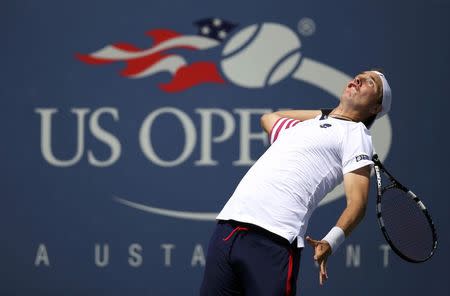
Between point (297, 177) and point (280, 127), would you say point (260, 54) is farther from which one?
point (297, 177)

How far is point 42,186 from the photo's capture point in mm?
5242

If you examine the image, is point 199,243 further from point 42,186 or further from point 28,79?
point 28,79

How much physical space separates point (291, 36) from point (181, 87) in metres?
0.68

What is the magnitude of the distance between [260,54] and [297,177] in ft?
7.71

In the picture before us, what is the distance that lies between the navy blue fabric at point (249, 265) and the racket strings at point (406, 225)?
A: 411 millimetres

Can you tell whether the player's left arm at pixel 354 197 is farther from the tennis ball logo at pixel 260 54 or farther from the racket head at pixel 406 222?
the tennis ball logo at pixel 260 54

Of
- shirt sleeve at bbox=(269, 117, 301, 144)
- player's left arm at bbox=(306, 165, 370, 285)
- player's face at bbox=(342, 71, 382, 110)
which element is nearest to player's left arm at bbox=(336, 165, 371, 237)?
player's left arm at bbox=(306, 165, 370, 285)

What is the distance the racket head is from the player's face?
0.69 feet

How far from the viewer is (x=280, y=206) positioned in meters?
3.01

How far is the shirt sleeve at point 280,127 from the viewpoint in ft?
10.8

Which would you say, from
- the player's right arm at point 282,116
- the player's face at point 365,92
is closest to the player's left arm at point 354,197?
the player's face at point 365,92

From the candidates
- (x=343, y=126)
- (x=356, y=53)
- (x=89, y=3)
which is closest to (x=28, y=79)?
(x=89, y=3)

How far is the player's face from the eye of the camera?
3174mm

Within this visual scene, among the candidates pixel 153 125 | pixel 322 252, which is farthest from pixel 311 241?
pixel 153 125
